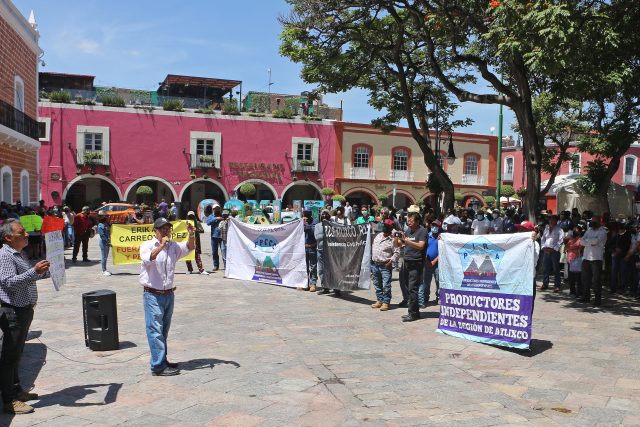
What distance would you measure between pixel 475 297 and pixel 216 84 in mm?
33949

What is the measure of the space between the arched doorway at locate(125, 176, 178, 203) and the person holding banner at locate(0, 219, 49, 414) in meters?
30.8

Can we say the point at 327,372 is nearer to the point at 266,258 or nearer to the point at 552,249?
the point at 266,258

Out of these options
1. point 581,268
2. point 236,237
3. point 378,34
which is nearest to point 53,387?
point 236,237

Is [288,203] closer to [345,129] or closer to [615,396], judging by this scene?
[345,129]

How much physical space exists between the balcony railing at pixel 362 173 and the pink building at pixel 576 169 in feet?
31.7

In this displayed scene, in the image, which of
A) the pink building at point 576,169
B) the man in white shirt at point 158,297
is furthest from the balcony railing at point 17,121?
A: the pink building at point 576,169

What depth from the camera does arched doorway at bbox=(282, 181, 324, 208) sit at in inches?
1560

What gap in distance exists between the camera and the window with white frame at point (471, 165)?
42406mm

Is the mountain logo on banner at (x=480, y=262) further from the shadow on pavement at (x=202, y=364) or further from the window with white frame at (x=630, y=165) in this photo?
the window with white frame at (x=630, y=165)

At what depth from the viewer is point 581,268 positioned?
11055 mm

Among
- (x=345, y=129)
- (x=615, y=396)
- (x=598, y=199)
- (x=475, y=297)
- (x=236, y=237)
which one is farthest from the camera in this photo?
(x=345, y=129)

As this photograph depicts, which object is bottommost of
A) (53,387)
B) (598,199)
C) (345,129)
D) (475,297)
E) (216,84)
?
(53,387)

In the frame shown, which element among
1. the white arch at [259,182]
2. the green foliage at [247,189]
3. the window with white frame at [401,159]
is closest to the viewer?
the green foliage at [247,189]

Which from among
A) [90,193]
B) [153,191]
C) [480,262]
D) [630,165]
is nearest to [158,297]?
[480,262]
